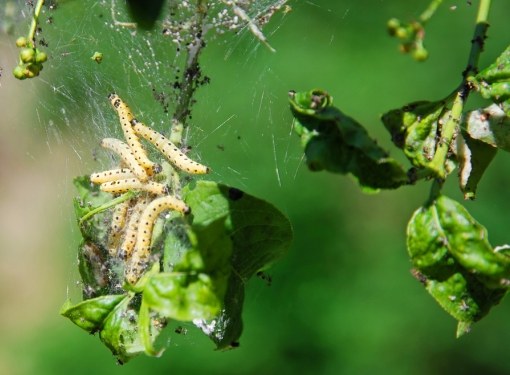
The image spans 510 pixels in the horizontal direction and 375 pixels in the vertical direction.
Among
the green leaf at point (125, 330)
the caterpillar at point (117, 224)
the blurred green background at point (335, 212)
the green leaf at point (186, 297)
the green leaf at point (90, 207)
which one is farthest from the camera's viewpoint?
the blurred green background at point (335, 212)

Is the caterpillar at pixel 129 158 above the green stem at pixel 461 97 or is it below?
below

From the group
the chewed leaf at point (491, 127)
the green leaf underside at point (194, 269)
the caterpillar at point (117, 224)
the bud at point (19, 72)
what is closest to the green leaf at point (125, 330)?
the green leaf underside at point (194, 269)

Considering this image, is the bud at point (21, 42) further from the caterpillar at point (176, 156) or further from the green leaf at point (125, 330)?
the green leaf at point (125, 330)

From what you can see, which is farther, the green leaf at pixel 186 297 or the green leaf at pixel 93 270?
the green leaf at pixel 93 270

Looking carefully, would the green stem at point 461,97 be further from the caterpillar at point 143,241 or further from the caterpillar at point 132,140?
the caterpillar at point 132,140

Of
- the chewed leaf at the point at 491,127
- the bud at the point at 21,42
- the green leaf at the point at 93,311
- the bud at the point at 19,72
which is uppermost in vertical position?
the bud at the point at 21,42

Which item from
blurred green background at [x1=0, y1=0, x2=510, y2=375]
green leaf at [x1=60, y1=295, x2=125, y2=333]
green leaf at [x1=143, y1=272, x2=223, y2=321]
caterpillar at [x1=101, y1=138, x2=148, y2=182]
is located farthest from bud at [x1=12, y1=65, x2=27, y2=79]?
blurred green background at [x1=0, y1=0, x2=510, y2=375]

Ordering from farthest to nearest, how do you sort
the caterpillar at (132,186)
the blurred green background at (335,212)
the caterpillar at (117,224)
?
the blurred green background at (335,212), the caterpillar at (117,224), the caterpillar at (132,186)

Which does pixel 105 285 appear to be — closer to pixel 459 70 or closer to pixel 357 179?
pixel 357 179

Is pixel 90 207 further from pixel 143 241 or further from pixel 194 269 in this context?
pixel 194 269
